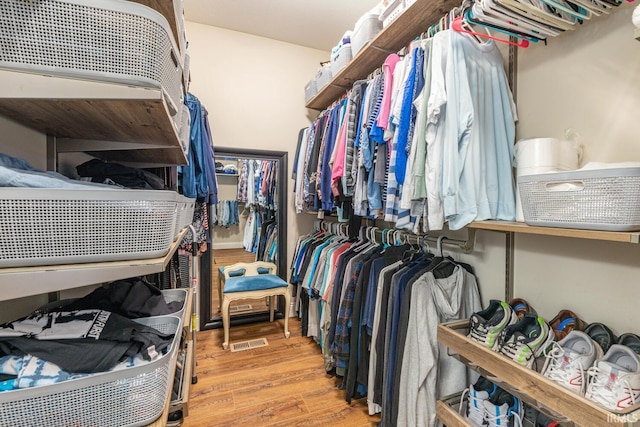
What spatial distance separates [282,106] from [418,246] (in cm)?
199

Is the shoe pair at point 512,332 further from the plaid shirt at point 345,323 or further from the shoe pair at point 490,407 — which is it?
the plaid shirt at point 345,323

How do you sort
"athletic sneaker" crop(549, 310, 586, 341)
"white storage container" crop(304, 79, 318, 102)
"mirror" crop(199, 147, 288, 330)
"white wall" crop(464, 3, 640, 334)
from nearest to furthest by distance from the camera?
"white wall" crop(464, 3, 640, 334) < "athletic sneaker" crop(549, 310, 586, 341) < "white storage container" crop(304, 79, 318, 102) < "mirror" crop(199, 147, 288, 330)

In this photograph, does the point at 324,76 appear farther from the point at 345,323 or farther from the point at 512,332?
the point at 512,332

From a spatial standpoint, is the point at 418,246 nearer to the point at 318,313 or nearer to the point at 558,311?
the point at 558,311

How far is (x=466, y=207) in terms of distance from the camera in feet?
3.55

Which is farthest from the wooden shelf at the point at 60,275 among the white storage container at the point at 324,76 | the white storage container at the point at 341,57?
the white storage container at the point at 324,76

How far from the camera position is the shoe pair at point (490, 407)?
3.54 ft

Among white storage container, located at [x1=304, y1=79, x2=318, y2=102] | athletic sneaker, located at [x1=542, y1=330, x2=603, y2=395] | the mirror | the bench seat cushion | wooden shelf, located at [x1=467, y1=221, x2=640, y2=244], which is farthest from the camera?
the mirror

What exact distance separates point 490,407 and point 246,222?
2504 mm

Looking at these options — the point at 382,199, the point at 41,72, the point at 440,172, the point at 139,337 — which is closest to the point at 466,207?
the point at 440,172

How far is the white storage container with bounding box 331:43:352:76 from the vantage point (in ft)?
6.62

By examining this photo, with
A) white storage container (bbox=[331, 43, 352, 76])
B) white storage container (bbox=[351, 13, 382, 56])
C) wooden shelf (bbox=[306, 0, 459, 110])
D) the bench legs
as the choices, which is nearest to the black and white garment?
the bench legs

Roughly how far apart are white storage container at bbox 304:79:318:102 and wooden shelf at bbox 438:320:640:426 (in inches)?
87.5

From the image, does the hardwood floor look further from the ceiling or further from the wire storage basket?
the ceiling
